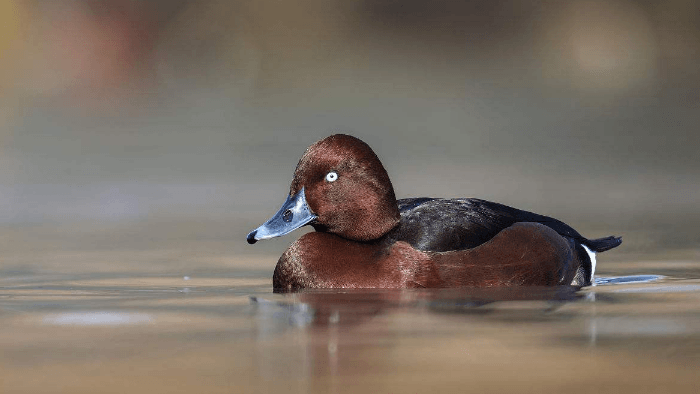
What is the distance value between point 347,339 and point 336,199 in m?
2.40

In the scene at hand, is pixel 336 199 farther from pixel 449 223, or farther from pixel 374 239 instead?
pixel 449 223

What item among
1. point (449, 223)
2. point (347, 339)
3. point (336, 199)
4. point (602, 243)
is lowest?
point (347, 339)

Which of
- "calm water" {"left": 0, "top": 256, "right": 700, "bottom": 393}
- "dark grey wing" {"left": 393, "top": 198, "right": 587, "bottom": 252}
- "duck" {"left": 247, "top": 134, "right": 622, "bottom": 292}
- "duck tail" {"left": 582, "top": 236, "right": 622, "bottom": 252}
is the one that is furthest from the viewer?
"duck tail" {"left": 582, "top": 236, "right": 622, "bottom": 252}

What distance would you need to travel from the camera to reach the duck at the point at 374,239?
8852 millimetres

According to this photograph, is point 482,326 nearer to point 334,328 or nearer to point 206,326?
point 334,328

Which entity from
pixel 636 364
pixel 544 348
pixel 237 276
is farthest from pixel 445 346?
pixel 237 276

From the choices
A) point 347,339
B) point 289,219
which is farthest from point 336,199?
point 347,339

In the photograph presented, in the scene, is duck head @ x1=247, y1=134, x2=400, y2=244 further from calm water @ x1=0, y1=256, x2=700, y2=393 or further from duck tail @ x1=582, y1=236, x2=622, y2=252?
duck tail @ x1=582, y1=236, x2=622, y2=252

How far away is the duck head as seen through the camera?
9.04 m

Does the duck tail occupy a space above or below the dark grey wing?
below

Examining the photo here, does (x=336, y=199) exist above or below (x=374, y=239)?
above

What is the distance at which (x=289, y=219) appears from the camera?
906 centimetres

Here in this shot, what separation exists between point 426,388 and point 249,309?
95.6 inches

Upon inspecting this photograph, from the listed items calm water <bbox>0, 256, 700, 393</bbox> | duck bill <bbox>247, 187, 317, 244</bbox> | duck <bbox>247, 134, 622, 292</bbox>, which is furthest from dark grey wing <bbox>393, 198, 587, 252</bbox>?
duck bill <bbox>247, 187, 317, 244</bbox>
